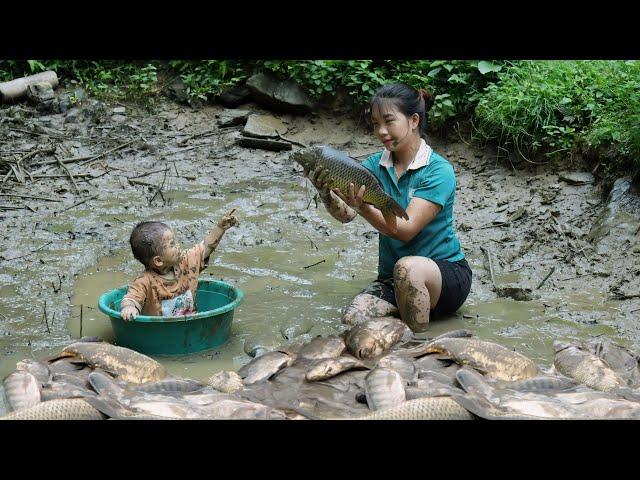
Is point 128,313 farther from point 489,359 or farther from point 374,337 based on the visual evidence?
point 489,359

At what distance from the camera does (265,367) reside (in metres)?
3.90

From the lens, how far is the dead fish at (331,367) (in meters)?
3.76

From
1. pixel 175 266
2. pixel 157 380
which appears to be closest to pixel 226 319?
pixel 175 266

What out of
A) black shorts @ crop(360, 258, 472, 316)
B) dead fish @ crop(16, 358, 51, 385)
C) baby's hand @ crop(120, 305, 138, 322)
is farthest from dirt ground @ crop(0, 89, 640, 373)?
dead fish @ crop(16, 358, 51, 385)

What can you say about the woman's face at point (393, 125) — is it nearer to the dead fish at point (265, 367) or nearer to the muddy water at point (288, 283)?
the muddy water at point (288, 283)

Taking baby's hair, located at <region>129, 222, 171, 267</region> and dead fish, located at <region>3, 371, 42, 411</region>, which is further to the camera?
baby's hair, located at <region>129, 222, 171, 267</region>

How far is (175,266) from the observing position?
4875 millimetres

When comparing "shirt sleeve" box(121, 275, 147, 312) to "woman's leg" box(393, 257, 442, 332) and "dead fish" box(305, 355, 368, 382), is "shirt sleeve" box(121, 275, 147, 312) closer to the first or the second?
"dead fish" box(305, 355, 368, 382)

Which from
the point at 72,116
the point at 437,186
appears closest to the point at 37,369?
the point at 437,186

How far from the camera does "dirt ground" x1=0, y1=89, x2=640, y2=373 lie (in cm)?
562

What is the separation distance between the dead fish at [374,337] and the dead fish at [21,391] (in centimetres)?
157

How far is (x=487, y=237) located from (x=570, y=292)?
119 centimetres

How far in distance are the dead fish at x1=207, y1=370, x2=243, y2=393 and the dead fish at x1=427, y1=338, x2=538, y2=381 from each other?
0.97 meters

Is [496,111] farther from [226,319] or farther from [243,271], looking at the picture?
[226,319]
